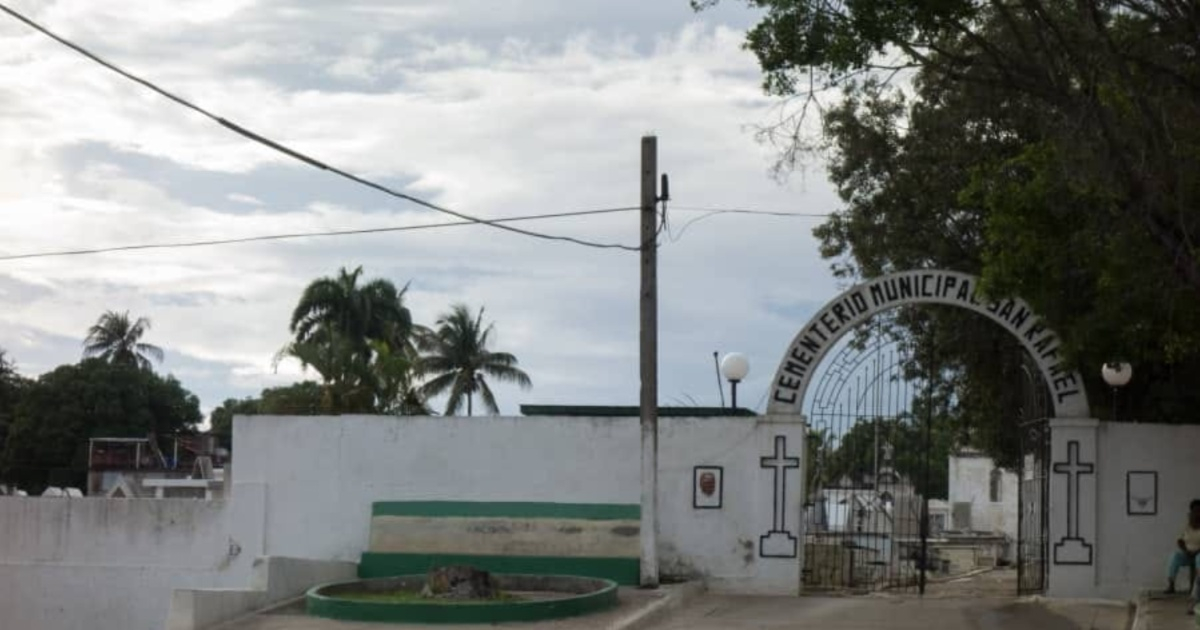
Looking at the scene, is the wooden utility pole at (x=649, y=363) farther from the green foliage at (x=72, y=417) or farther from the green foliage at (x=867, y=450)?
the green foliage at (x=72, y=417)

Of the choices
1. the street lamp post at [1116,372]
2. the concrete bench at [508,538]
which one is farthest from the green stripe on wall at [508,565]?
the street lamp post at [1116,372]

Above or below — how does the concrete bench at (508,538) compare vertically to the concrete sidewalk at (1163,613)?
above

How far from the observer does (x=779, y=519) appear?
21.1m

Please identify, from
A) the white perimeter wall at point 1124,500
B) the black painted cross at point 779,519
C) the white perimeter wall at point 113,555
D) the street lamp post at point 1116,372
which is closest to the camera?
the street lamp post at point 1116,372

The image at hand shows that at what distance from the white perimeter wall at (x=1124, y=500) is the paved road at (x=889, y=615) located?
2.83ft

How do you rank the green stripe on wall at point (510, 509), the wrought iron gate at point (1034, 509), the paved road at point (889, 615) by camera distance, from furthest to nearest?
the green stripe on wall at point (510, 509) → the wrought iron gate at point (1034, 509) → the paved road at point (889, 615)

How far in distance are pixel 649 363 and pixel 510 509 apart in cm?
299

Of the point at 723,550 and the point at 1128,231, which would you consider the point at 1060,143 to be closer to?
the point at 1128,231

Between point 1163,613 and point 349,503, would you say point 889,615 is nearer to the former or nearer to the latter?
point 1163,613

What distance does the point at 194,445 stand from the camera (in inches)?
2447

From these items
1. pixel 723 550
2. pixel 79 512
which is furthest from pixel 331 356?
pixel 723 550

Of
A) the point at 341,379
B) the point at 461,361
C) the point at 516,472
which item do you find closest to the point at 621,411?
the point at 516,472

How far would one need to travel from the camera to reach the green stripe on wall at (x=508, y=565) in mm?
20969

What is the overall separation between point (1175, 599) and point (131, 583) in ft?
46.0
